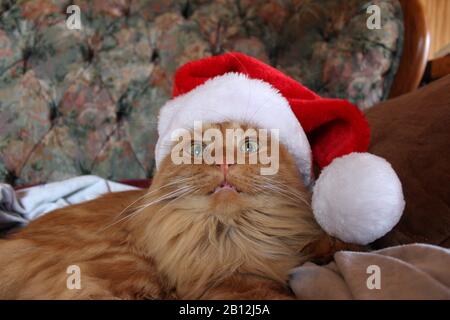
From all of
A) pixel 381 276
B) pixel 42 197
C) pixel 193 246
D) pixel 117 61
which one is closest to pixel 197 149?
pixel 193 246

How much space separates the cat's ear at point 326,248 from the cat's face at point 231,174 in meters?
0.11

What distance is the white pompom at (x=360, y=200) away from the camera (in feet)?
2.88

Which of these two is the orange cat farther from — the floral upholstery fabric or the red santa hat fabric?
the floral upholstery fabric

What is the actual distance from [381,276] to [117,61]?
5.32 ft

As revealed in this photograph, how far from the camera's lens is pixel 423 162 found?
985mm

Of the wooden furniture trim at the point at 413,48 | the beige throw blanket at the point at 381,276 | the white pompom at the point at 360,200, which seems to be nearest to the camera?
the beige throw blanket at the point at 381,276

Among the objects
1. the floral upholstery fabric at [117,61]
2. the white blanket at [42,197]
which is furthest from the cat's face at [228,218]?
the floral upholstery fabric at [117,61]

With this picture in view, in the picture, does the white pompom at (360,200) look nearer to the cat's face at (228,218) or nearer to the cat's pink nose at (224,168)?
the cat's face at (228,218)

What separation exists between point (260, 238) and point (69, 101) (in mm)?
1362

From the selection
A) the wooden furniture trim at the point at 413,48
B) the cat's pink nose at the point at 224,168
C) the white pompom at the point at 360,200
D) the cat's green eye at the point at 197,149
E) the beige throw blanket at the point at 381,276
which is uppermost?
the wooden furniture trim at the point at 413,48

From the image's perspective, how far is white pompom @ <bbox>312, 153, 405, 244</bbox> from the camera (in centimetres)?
88

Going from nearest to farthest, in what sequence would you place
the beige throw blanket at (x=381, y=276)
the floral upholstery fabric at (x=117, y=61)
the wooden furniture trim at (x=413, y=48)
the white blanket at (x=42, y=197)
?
the beige throw blanket at (x=381, y=276) → the white blanket at (x=42, y=197) → the wooden furniture trim at (x=413, y=48) → the floral upholstery fabric at (x=117, y=61)

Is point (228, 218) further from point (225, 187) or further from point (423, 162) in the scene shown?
point (423, 162)

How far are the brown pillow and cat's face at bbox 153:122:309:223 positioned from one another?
0.23m
